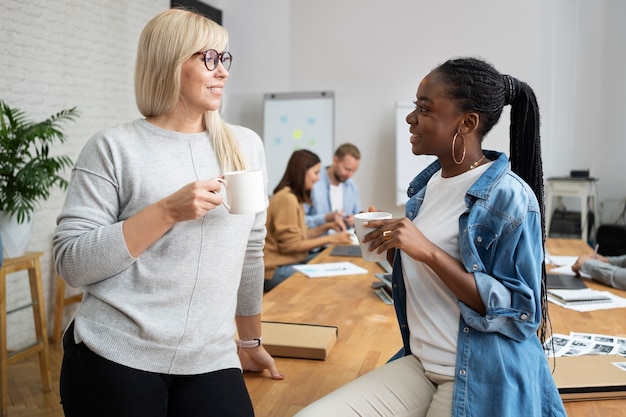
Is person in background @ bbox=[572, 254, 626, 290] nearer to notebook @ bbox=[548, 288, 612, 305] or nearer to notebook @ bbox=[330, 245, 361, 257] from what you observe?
notebook @ bbox=[548, 288, 612, 305]

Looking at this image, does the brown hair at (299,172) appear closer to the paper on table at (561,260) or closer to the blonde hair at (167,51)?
the paper on table at (561,260)

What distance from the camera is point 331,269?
317 cm

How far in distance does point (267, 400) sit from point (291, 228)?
237 centimetres

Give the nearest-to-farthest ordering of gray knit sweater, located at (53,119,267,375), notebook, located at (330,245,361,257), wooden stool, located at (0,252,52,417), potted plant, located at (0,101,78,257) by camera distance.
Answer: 1. gray knit sweater, located at (53,119,267,375)
2. wooden stool, located at (0,252,52,417)
3. potted plant, located at (0,101,78,257)
4. notebook, located at (330,245,361,257)

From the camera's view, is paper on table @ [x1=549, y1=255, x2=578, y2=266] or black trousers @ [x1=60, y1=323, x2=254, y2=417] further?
paper on table @ [x1=549, y1=255, x2=578, y2=266]

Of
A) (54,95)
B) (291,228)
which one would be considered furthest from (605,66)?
(54,95)

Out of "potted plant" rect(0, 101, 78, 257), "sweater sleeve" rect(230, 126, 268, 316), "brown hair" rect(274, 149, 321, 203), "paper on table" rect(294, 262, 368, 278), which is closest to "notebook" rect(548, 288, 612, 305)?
"paper on table" rect(294, 262, 368, 278)

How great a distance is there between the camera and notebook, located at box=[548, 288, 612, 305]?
100 inches

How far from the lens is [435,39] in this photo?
6.75m

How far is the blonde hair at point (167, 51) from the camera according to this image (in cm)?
146

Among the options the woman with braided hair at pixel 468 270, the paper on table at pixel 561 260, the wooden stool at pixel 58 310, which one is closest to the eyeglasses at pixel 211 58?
the woman with braided hair at pixel 468 270

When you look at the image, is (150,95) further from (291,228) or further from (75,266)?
(291,228)

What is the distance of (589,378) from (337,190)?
11.7 ft

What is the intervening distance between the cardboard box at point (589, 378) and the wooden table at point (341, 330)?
0.02 m
